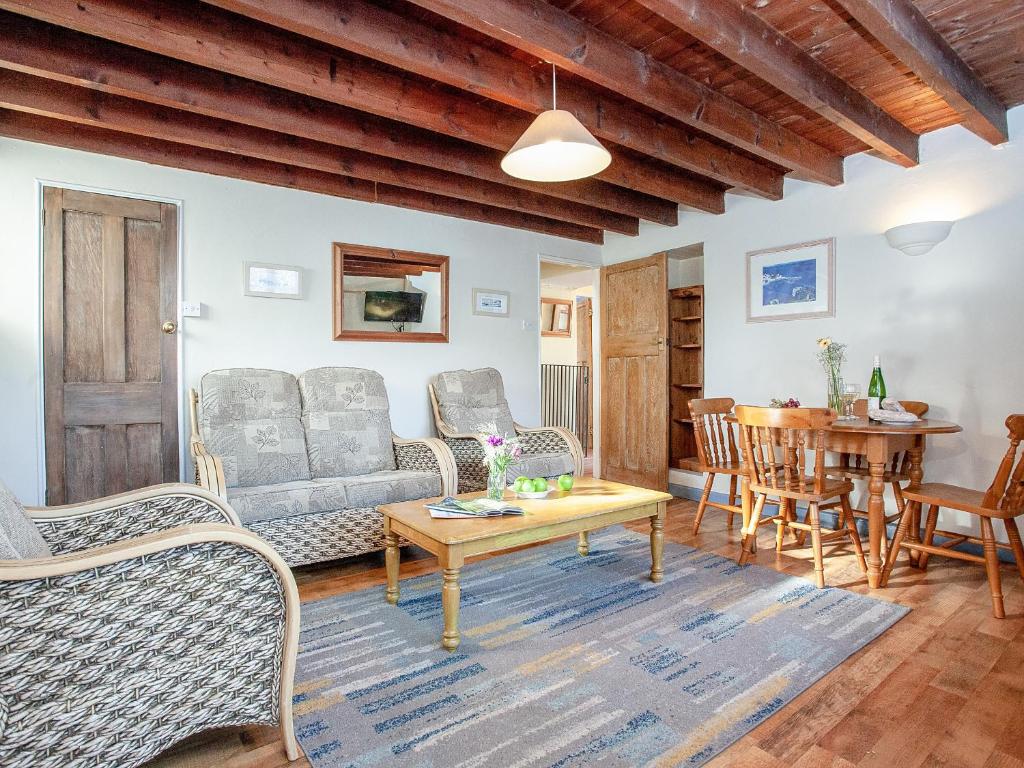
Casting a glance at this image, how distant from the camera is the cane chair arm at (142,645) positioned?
1.19 metres

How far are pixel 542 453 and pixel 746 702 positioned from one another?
2284mm

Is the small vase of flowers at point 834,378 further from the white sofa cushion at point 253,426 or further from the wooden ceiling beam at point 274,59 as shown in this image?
the white sofa cushion at point 253,426

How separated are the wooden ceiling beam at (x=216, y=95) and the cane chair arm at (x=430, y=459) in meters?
1.62

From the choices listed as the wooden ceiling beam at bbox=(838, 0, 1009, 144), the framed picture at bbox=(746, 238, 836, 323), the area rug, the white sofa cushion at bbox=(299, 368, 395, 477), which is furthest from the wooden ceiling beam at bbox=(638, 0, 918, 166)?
the white sofa cushion at bbox=(299, 368, 395, 477)

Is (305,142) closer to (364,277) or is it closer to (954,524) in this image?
(364,277)

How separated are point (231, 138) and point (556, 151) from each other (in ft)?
6.02

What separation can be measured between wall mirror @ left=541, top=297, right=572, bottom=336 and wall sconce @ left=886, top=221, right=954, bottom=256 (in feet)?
15.4

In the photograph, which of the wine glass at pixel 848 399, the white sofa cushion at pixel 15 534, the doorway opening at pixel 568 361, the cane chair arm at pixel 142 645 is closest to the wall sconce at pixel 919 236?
the wine glass at pixel 848 399

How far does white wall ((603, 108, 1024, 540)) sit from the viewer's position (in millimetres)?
3025

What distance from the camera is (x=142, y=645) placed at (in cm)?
130

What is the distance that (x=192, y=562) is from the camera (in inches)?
53.3

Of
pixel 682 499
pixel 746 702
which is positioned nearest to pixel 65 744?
pixel 746 702

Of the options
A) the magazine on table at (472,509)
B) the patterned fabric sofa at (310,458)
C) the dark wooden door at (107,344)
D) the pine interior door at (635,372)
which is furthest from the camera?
the pine interior door at (635,372)

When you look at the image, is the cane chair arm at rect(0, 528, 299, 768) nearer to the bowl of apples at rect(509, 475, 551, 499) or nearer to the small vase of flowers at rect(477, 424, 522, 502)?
the small vase of flowers at rect(477, 424, 522, 502)
